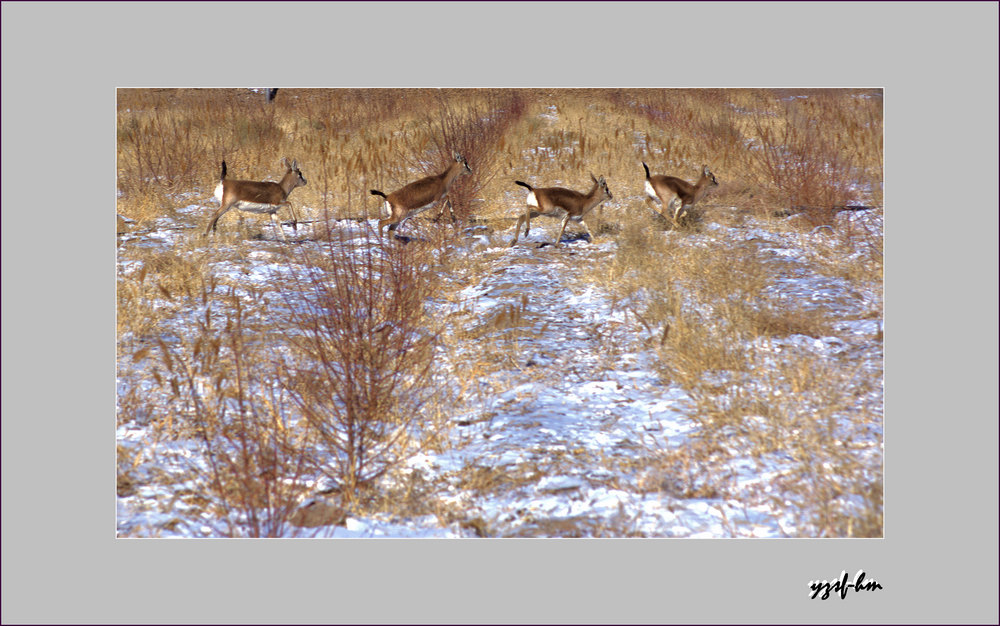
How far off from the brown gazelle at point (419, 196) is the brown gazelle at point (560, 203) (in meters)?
0.61

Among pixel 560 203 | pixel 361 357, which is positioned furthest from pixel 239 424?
pixel 560 203

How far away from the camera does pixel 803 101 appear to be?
27.2 feet

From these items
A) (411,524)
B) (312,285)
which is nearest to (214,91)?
(312,285)

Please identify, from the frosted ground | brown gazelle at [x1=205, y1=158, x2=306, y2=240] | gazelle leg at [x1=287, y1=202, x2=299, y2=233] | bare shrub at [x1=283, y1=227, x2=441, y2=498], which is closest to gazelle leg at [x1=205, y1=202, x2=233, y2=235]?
brown gazelle at [x1=205, y1=158, x2=306, y2=240]

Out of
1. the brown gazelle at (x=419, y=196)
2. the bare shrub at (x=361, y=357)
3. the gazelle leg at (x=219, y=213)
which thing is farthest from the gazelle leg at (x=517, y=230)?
the gazelle leg at (x=219, y=213)

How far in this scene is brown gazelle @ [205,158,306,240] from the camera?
Result: 27.7 feet

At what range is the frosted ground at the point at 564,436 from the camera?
21.9ft

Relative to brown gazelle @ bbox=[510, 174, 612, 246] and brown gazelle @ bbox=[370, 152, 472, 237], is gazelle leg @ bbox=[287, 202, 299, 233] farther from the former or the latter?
brown gazelle @ bbox=[510, 174, 612, 246]

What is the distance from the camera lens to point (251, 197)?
845 cm

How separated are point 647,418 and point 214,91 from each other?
15.3 ft

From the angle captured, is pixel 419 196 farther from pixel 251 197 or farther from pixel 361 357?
pixel 361 357

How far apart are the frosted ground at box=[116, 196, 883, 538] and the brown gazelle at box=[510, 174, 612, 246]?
0.50 meters

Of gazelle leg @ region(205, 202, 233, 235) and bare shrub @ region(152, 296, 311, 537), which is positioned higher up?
gazelle leg @ region(205, 202, 233, 235)

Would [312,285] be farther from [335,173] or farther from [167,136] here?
[167,136]
